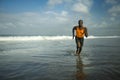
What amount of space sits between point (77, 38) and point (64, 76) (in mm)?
6375

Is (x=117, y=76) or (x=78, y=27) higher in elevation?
(x=78, y=27)

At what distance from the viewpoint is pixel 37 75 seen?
17.6ft

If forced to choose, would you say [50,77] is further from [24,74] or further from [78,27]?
[78,27]

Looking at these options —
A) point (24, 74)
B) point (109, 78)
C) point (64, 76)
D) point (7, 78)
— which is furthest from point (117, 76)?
point (7, 78)

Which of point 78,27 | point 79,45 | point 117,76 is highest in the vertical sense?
point 78,27

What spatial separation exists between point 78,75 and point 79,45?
19.7 feet

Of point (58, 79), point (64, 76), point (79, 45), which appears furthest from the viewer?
point (79, 45)

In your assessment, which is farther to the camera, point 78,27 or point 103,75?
point 78,27

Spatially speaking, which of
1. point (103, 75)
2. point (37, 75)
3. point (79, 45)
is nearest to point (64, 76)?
point (37, 75)

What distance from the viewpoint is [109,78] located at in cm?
499

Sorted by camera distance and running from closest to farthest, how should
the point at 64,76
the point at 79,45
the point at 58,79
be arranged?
the point at 58,79 < the point at 64,76 < the point at 79,45

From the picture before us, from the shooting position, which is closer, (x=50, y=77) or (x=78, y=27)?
(x=50, y=77)

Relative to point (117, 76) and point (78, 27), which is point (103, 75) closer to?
point (117, 76)

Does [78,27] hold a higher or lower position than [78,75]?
higher
